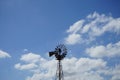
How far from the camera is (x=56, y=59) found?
61062 mm

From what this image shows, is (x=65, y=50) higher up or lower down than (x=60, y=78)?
higher up

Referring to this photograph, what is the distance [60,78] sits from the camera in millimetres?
59688

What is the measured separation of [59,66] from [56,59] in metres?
1.58

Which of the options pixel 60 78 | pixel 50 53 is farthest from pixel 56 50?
pixel 60 78

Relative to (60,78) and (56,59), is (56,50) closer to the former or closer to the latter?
(56,59)

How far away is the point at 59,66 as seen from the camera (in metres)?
60.3

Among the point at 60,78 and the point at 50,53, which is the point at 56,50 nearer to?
the point at 50,53

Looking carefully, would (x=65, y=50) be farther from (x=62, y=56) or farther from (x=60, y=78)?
(x=60, y=78)

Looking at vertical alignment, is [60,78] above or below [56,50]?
below

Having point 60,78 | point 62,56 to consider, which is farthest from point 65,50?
point 60,78

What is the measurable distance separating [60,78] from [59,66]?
89.5 inches

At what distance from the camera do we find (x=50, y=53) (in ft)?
204

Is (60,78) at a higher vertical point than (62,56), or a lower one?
lower

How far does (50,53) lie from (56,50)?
1327 millimetres
